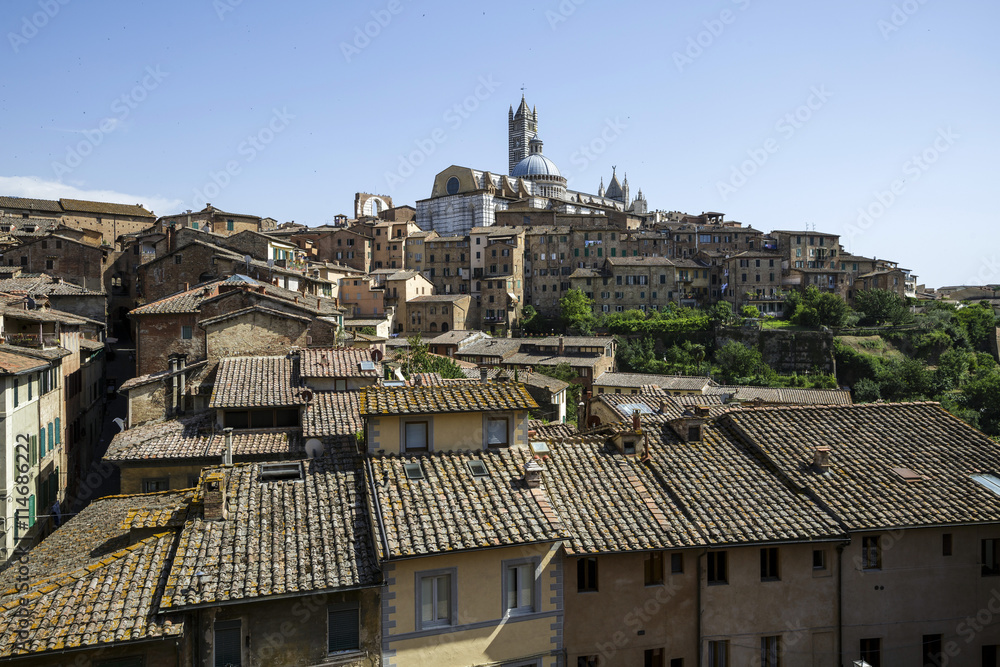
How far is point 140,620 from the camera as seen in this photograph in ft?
35.3

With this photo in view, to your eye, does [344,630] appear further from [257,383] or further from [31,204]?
[31,204]

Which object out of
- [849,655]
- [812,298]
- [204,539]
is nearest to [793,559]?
[849,655]

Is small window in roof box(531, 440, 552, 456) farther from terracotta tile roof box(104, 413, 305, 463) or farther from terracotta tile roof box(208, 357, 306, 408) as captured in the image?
terracotta tile roof box(208, 357, 306, 408)

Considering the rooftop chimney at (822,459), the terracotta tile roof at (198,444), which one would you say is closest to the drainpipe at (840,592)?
the rooftop chimney at (822,459)

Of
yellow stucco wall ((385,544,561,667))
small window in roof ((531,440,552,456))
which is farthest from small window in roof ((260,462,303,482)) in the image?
small window in roof ((531,440,552,456))

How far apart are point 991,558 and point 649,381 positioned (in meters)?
41.0

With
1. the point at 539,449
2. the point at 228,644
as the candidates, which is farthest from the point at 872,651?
the point at 228,644

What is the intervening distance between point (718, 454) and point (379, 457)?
796 centimetres

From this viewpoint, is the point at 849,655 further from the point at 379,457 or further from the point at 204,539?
the point at 204,539

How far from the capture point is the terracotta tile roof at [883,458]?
14398mm

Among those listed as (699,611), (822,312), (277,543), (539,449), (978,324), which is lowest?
(699,611)

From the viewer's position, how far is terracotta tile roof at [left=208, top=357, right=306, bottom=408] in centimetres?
2284

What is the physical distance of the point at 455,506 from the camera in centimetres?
1280

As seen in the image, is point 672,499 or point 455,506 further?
point 672,499
